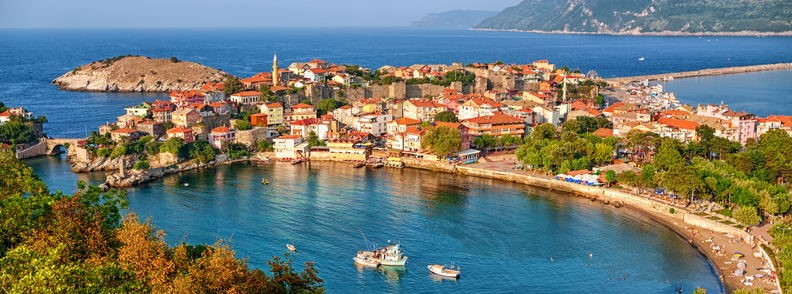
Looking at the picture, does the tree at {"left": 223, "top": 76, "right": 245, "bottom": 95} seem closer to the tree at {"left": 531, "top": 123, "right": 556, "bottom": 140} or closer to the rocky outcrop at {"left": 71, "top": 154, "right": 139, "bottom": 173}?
the rocky outcrop at {"left": 71, "top": 154, "right": 139, "bottom": 173}

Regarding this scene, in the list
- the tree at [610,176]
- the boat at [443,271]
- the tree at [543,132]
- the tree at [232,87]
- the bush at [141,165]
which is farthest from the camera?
the tree at [232,87]

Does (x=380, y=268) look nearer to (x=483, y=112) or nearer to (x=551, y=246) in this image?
(x=551, y=246)

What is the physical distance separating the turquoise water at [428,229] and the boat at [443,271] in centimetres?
26

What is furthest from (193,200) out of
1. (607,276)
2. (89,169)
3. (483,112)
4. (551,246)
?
(483,112)

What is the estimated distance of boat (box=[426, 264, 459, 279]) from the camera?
2153 cm

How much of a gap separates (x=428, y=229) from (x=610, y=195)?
988 cm

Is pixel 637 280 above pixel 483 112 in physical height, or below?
below

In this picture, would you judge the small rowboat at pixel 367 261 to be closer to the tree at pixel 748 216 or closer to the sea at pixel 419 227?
the sea at pixel 419 227

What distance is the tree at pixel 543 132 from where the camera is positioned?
39.3 m

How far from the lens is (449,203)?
30.7 m

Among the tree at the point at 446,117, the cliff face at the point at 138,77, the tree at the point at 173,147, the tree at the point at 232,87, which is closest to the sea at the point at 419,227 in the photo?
the tree at the point at 173,147

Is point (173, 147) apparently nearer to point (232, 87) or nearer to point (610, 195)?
point (232, 87)

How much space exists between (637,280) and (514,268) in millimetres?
3999

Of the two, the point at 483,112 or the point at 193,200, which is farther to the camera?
the point at 483,112
